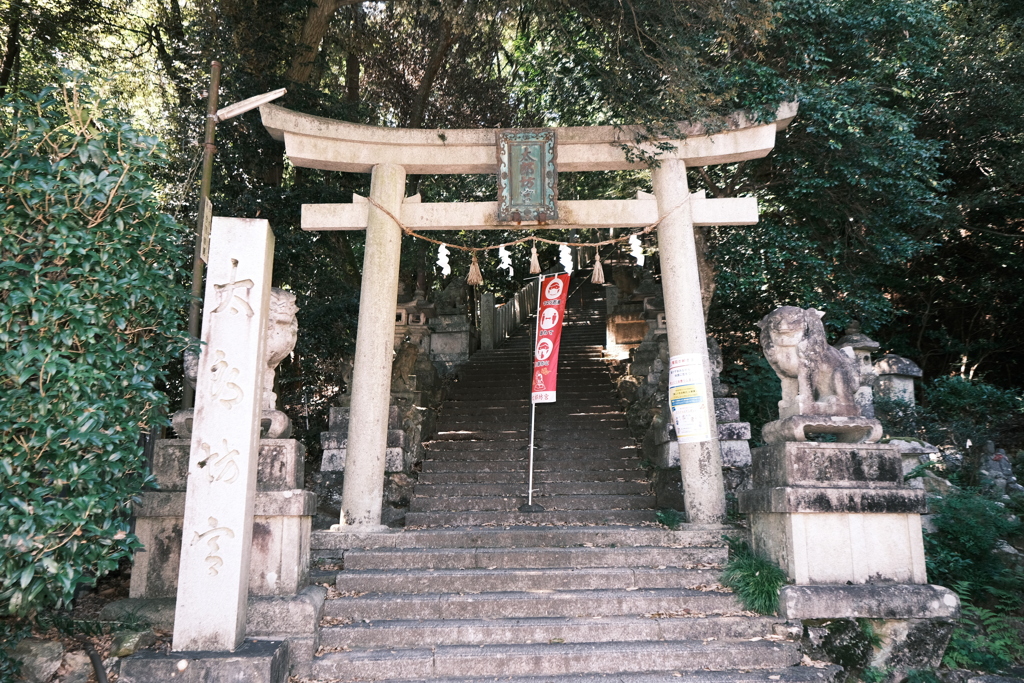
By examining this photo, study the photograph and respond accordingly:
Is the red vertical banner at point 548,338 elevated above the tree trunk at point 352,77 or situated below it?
below

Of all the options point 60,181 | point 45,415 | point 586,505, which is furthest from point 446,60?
point 45,415

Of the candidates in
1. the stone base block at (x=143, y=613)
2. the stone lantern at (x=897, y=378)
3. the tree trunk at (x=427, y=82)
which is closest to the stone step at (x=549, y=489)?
the stone base block at (x=143, y=613)

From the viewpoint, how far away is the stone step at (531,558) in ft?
18.9

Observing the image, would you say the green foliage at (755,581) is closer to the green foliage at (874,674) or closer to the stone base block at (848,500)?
the stone base block at (848,500)

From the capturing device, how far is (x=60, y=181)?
3814 millimetres

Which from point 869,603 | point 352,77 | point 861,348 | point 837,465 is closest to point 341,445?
point 837,465

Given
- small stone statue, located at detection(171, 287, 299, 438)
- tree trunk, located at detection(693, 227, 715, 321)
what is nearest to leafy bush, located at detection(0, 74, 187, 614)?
small stone statue, located at detection(171, 287, 299, 438)

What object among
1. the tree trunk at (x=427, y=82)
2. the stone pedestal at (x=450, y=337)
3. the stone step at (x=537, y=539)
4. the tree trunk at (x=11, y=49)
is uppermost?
the tree trunk at (x=427, y=82)

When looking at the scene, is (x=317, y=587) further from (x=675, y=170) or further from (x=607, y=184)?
(x=607, y=184)

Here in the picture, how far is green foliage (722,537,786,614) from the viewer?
5008 mm

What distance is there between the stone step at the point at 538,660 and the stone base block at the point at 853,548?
66 centimetres

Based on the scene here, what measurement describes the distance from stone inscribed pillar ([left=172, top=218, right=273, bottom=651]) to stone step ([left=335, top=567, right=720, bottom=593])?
1.31 meters

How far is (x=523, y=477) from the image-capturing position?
26.6ft

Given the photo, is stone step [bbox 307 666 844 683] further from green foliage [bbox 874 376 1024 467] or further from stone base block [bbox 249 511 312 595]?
green foliage [bbox 874 376 1024 467]
